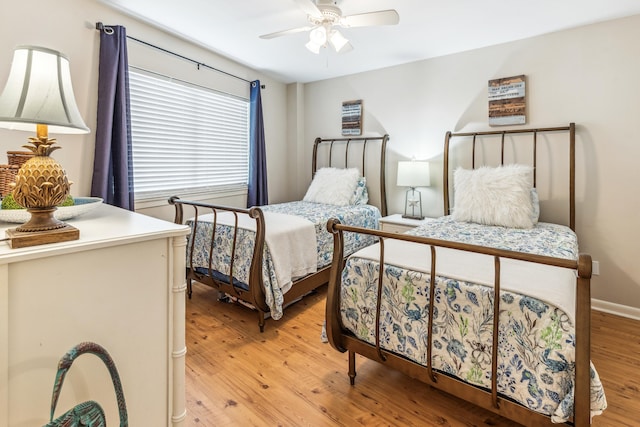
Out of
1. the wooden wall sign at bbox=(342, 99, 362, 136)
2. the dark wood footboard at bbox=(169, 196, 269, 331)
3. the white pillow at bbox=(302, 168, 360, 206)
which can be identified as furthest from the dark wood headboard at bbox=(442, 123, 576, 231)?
the dark wood footboard at bbox=(169, 196, 269, 331)

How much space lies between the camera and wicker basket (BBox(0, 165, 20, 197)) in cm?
119

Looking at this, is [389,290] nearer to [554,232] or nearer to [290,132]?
[554,232]

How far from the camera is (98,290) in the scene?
92cm

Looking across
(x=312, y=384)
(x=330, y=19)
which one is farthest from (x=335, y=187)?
(x=312, y=384)

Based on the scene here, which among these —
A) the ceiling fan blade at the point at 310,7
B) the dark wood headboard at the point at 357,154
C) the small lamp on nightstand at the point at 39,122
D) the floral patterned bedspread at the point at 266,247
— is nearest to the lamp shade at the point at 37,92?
the small lamp on nightstand at the point at 39,122

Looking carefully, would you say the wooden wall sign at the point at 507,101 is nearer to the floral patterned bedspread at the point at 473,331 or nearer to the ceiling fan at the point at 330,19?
the ceiling fan at the point at 330,19

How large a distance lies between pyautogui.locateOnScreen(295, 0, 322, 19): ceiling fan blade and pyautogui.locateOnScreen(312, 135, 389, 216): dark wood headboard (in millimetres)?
1904

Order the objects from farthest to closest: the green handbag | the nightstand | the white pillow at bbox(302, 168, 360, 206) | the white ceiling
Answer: the white pillow at bbox(302, 168, 360, 206) < the nightstand < the white ceiling < the green handbag

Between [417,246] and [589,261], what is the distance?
0.86 m

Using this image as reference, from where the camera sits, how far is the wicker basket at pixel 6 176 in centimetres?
119

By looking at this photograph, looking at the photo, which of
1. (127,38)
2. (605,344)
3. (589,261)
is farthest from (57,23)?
(605,344)

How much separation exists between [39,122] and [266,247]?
1.59 m

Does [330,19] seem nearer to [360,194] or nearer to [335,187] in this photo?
[335,187]

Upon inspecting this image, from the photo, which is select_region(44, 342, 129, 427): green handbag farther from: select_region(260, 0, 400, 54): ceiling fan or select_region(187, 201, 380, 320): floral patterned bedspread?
select_region(260, 0, 400, 54): ceiling fan
